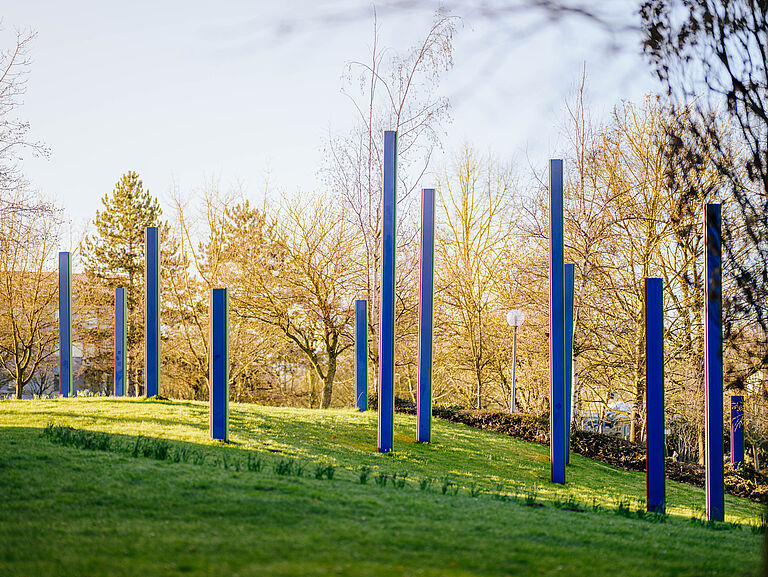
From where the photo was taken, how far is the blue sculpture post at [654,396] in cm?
845

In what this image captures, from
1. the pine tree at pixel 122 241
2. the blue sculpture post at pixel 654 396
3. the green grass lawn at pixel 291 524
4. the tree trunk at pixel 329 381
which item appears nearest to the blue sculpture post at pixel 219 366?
the green grass lawn at pixel 291 524

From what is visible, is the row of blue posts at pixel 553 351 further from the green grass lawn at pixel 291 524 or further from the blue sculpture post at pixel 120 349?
the green grass lawn at pixel 291 524

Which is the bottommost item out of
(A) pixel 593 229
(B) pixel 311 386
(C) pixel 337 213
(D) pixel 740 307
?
(B) pixel 311 386

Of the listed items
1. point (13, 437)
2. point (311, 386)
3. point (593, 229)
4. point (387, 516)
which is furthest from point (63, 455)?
point (311, 386)

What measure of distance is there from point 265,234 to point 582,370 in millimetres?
13228

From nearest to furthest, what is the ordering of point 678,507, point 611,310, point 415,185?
point 678,507, point 415,185, point 611,310

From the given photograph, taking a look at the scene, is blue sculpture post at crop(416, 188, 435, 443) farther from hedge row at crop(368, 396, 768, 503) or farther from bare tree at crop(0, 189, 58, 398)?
bare tree at crop(0, 189, 58, 398)

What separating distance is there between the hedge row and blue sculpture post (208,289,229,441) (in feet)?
23.4

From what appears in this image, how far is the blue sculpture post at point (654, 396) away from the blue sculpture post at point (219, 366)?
18.3ft

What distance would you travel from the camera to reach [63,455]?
6684 millimetres

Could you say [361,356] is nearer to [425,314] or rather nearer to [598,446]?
[425,314]

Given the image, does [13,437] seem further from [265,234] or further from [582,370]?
[265,234]

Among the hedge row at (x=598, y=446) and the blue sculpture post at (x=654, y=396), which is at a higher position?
the blue sculpture post at (x=654, y=396)

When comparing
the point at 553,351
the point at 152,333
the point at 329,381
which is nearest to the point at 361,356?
the point at 152,333
